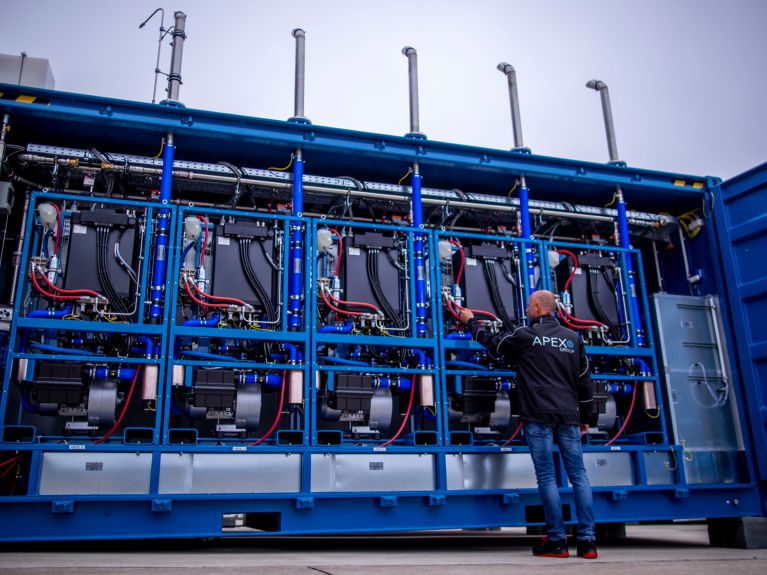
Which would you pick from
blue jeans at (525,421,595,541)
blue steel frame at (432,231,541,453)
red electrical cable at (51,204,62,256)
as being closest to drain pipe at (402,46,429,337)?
blue steel frame at (432,231,541,453)

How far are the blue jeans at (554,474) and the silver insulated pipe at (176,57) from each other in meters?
4.49

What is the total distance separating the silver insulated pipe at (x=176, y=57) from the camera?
661 centimetres

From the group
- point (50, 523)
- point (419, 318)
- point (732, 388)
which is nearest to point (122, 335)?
point (50, 523)

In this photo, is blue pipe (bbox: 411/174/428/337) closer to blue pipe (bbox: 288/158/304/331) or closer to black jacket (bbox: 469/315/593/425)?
black jacket (bbox: 469/315/593/425)

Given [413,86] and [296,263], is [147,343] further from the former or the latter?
[413,86]

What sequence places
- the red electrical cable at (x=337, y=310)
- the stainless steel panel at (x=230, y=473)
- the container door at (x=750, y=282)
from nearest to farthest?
the stainless steel panel at (x=230, y=473) → the red electrical cable at (x=337, y=310) → the container door at (x=750, y=282)

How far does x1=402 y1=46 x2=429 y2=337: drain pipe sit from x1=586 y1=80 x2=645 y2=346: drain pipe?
234 centimetres

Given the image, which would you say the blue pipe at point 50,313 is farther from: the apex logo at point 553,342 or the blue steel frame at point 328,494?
the apex logo at point 553,342

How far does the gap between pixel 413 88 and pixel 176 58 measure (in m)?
2.51

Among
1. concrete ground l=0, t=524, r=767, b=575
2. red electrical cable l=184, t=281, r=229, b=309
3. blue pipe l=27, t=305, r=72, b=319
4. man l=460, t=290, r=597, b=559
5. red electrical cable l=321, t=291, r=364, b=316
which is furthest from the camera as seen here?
red electrical cable l=321, t=291, r=364, b=316

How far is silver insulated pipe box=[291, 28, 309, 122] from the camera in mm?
6775

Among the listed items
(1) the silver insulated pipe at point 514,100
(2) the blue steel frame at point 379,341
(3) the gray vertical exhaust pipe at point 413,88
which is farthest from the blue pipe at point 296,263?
(1) the silver insulated pipe at point 514,100

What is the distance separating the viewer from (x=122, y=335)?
5.84m

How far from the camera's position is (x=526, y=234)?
7391 mm
